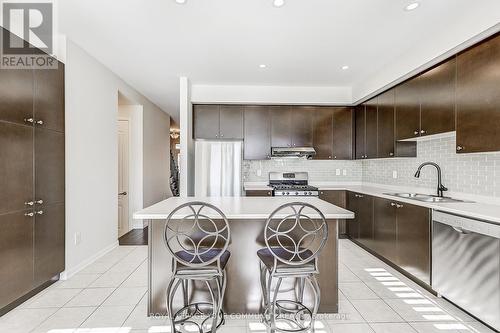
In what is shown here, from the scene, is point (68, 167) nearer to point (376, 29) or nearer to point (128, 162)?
point (128, 162)

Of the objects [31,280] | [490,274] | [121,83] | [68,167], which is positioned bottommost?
[31,280]

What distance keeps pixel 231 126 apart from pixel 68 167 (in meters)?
2.56

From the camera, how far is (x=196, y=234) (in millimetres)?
2250

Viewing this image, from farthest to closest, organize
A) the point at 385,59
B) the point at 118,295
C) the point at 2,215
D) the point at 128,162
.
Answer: the point at 128,162
the point at 385,59
the point at 118,295
the point at 2,215

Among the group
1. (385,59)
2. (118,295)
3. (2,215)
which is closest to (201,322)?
(118,295)

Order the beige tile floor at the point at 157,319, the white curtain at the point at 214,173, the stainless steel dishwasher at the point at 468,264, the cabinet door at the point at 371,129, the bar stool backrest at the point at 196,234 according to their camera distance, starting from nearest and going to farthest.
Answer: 1. the bar stool backrest at the point at 196,234
2. the stainless steel dishwasher at the point at 468,264
3. the beige tile floor at the point at 157,319
4. the cabinet door at the point at 371,129
5. the white curtain at the point at 214,173

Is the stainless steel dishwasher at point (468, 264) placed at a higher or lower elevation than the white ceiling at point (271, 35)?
lower

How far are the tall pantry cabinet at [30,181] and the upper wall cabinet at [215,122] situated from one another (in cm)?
217

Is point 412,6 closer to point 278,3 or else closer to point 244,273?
point 278,3

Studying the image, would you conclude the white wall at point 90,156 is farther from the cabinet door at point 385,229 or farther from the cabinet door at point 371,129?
the cabinet door at point 371,129

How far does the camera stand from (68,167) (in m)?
3.08

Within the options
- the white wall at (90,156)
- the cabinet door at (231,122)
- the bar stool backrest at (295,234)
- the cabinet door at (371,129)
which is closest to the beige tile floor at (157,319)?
the white wall at (90,156)

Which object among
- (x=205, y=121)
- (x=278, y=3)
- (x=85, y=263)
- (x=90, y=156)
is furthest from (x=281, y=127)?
(x=85, y=263)

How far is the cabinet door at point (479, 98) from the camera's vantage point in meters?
2.24
